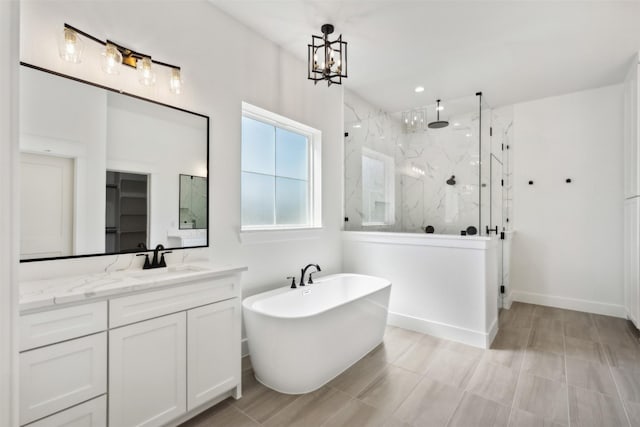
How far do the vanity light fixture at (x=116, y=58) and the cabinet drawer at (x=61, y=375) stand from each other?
4.75 ft

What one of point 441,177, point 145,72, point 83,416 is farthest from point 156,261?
point 441,177

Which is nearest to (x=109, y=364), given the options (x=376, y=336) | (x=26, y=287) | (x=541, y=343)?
(x=26, y=287)

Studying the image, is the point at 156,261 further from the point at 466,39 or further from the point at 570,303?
the point at 570,303

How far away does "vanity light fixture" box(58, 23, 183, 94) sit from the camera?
5.17 feet

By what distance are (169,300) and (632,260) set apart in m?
4.50

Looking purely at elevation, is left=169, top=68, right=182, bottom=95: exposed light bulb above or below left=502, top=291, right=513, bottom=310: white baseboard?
above

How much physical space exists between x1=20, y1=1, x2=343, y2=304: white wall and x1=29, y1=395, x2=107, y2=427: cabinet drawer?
26.7 inches

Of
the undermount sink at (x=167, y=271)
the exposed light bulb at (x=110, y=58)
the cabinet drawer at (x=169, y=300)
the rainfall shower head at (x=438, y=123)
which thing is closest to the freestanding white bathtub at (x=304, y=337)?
the cabinet drawer at (x=169, y=300)

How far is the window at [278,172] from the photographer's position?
2764mm

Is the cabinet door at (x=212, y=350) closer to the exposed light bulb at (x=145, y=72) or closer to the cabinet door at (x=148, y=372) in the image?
the cabinet door at (x=148, y=372)

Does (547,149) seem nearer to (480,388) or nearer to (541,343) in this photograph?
(541,343)

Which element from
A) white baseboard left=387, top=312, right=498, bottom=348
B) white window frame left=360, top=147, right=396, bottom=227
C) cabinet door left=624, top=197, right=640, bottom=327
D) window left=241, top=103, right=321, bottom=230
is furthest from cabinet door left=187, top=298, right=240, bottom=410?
cabinet door left=624, top=197, right=640, bottom=327

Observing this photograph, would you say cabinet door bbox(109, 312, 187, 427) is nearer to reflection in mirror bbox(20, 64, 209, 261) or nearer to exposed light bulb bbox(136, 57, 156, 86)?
reflection in mirror bbox(20, 64, 209, 261)

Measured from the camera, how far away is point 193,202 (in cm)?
216
